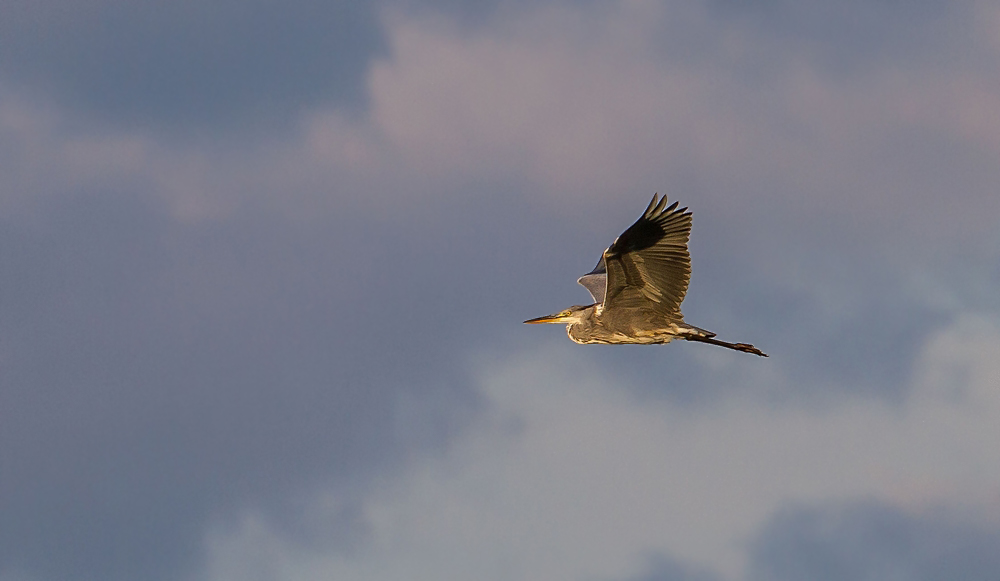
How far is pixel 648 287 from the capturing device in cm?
2231

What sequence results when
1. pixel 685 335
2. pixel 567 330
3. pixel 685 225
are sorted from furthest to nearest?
1. pixel 567 330
2. pixel 685 335
3. pixel 685 225

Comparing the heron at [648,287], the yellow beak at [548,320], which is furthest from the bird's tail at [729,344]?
the yellow beak at [548,320]

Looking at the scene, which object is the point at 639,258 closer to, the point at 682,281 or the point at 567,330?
the point at 682,281

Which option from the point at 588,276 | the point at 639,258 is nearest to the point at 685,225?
the point at 639,258

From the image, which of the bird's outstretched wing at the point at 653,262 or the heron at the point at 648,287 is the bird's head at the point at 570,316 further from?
the bird's outstretched wing at the point at 653,262

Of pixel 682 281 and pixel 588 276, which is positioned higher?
pixel 588 276

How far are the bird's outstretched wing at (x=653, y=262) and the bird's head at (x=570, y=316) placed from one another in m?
2.06

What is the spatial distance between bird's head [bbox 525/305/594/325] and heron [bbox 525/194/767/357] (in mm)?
82

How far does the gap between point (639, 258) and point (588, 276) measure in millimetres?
4369

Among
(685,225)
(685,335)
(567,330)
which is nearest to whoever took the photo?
(685,225)

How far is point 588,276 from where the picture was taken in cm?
2605

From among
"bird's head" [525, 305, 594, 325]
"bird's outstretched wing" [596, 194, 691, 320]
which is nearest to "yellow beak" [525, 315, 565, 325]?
"bird's head" [525, 305, 594, 325]

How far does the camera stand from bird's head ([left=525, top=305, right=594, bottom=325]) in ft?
81.5

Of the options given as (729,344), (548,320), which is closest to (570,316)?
(548,320)
